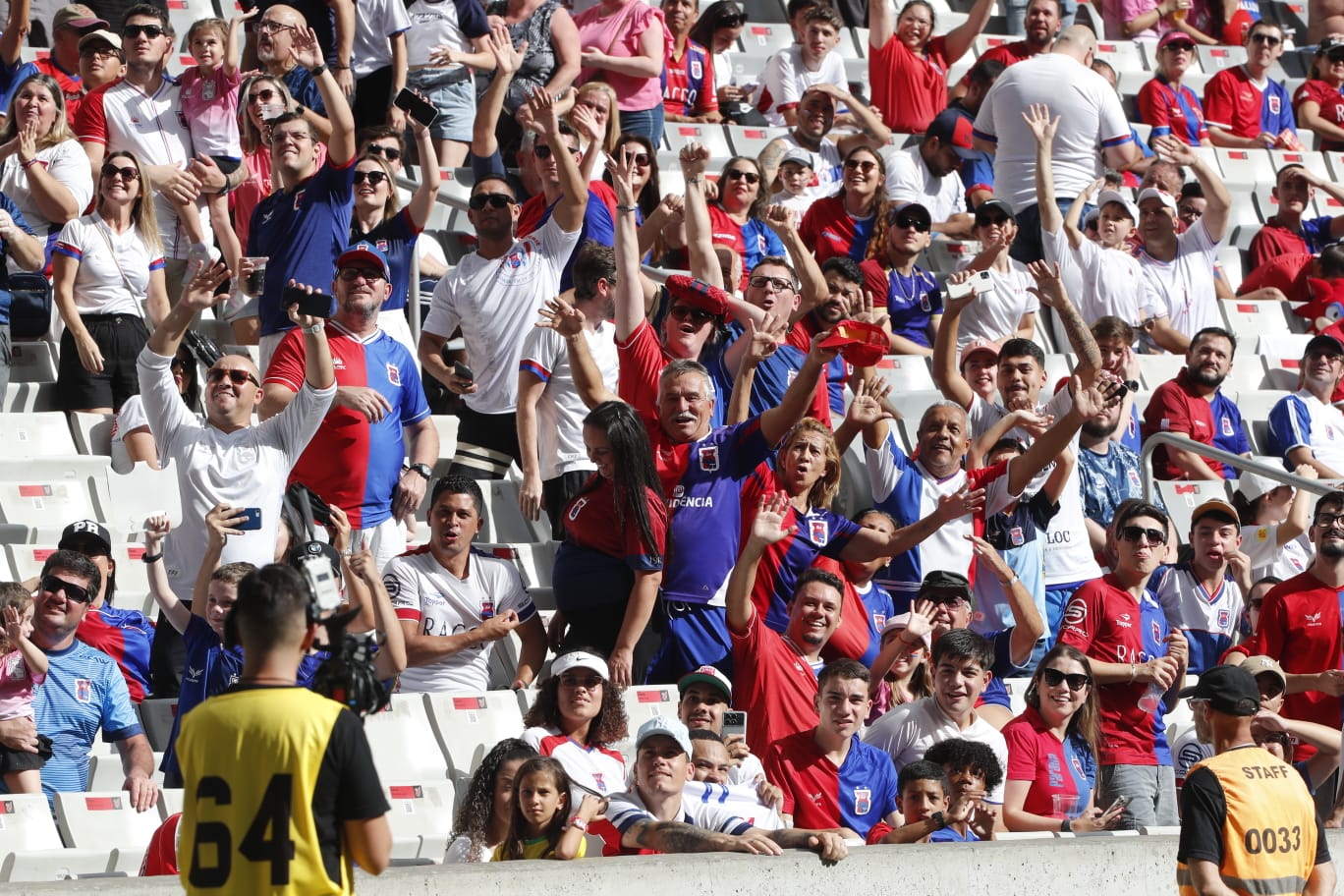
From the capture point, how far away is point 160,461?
316 inches

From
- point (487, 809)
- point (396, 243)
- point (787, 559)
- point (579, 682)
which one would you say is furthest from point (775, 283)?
point (487, 809)

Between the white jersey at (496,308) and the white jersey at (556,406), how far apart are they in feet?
1.12

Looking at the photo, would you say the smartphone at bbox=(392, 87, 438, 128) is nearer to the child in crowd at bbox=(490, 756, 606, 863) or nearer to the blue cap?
the blue cap

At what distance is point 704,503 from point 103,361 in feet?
8.57

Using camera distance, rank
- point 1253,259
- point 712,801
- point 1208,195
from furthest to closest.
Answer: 1. point 1253,259
2. point 1208,195
3. point 712,801

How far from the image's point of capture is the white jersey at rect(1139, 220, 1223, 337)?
11422mm

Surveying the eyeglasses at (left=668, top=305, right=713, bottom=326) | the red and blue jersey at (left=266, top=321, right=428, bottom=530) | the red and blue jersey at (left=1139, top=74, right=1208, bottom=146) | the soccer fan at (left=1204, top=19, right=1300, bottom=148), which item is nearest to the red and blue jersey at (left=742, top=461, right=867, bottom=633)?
the eyeglasses at (left=668, top=305, right=713, bottom=326)

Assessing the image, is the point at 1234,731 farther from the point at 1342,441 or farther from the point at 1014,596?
the point at 1342,441

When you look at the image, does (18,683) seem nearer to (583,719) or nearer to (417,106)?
(583,719)

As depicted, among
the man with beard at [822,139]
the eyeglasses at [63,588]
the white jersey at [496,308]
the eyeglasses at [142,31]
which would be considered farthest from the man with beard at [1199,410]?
the eyeglasses at [63,588]

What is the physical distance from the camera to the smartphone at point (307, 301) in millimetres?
7496

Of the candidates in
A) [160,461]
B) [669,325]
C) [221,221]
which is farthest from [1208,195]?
[160,461]

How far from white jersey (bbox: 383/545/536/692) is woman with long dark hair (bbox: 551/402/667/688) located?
0.19 metres

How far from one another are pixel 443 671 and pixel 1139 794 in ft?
8.37
